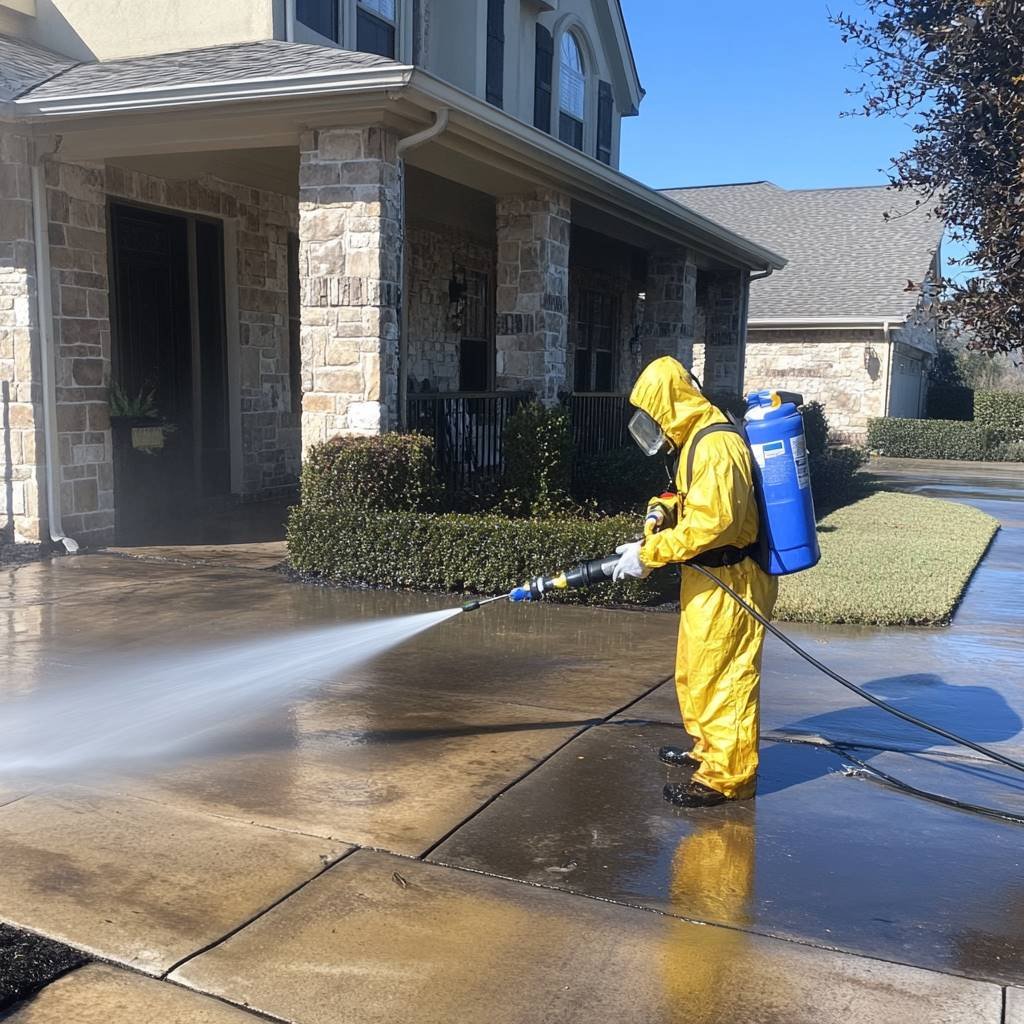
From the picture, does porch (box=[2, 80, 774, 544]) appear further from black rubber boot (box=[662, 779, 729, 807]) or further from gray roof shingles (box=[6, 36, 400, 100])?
black rubber boot (box=[662, 779, 729, 807])

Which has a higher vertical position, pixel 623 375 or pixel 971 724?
pixel 623 375

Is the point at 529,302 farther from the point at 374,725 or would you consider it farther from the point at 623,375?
the point at 623,375

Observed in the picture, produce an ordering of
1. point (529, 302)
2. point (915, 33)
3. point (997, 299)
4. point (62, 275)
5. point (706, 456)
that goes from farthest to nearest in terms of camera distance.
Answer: point (529, 302) < point (62, 275) < point (915, 33) < point (997, 299) < point (706, 456)

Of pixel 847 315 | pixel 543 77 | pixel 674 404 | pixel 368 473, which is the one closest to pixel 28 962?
pixel 674 404

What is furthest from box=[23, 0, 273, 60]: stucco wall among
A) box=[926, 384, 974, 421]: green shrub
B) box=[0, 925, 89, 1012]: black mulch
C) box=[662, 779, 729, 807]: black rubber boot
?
box=[926, 384, 974, 421]: green shrub

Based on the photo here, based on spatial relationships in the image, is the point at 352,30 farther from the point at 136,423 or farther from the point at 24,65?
the point at 136,423

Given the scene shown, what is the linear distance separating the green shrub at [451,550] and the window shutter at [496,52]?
8493 millimetres

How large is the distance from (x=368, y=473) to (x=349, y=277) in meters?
1.61

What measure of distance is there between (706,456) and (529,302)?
7195mm

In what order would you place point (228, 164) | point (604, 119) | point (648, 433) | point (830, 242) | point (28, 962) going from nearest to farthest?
point (28, 962) < point (648, 433) < point (228, 164) < point (604, 119) < point (830, 242)

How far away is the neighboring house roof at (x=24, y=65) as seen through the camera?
29.0 feet

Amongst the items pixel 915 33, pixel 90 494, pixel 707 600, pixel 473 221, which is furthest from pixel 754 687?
pixel 473 221

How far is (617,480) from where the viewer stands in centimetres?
1200

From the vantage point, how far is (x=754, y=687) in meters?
4.18
